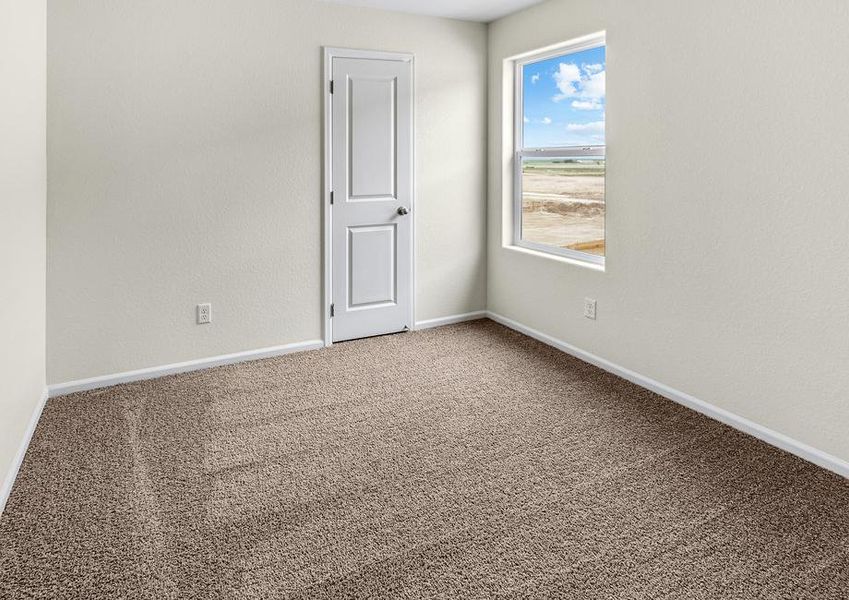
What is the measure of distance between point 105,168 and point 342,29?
1.74 metres

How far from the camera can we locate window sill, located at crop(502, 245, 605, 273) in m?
3.77

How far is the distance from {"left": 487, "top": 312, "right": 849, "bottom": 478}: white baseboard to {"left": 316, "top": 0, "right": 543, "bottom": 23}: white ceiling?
88.1 inches

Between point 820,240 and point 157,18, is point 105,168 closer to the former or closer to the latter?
point 157,18

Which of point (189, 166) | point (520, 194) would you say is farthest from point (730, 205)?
point (189, 166)

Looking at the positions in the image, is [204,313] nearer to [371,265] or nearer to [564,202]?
[371,265]

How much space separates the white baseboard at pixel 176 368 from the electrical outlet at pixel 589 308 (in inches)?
70.6

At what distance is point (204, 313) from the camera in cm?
373

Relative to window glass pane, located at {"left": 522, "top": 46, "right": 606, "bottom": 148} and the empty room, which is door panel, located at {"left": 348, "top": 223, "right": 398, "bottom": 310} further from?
window glass pane, located at {"left": 522, "top": 46, "right": 606, "bottom": 148}

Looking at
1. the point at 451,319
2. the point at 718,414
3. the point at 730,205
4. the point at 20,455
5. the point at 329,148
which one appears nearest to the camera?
the point at 20,455

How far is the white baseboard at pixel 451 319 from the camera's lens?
4.63 m

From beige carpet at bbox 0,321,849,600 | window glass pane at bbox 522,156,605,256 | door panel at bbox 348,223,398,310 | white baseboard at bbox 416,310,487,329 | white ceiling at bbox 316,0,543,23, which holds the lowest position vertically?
beige carpet at bbox 0,321,849,600

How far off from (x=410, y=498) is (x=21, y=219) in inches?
80.8

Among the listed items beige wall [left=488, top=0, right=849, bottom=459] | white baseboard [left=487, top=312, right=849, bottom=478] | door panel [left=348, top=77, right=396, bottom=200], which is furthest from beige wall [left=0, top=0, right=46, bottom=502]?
white baseboard [left=487, top=312, right=849, bottom=478]

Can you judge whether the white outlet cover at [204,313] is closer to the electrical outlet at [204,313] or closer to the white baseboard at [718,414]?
the electrical outlet at [204,313]
